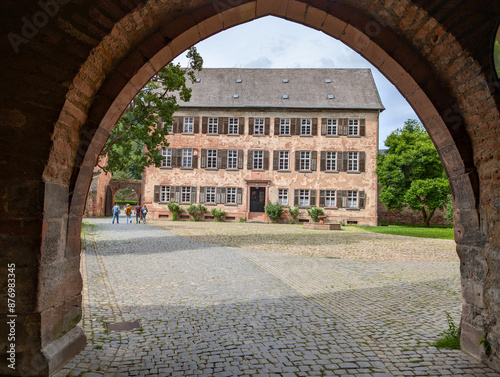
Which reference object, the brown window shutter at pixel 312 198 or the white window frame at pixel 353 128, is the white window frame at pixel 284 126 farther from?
the brown window shutter at pixel 312 198

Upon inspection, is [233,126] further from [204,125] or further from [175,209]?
[175,209]

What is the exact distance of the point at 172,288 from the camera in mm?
6586

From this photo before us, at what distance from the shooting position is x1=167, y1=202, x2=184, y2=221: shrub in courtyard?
30.2m

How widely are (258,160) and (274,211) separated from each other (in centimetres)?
432

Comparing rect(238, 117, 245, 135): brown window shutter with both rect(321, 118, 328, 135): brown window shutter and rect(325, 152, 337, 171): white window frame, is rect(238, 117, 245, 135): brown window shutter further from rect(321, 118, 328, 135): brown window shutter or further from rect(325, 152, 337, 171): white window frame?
rect(325, 152, 337, 171): white window frame

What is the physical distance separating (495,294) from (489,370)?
0.69 metres

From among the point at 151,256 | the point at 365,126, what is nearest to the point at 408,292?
the point at 151,256

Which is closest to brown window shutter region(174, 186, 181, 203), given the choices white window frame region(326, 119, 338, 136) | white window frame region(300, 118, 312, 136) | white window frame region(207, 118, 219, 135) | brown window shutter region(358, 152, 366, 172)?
white window frame region(207, 118, 219, 135)

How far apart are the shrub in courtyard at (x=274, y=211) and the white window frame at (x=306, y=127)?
6118 mm

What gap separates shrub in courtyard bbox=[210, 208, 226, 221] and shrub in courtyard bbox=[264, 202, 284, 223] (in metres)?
3.41

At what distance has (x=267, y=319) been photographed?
4.84 metres

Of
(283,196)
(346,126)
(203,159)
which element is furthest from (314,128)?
(203,159)

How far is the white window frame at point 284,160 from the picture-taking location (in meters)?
30.2

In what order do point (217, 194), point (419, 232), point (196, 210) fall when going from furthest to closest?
point (217, 194), point (196, 210), point (419, 232)
